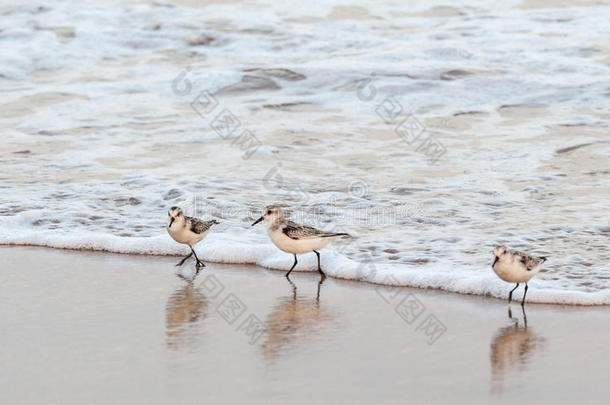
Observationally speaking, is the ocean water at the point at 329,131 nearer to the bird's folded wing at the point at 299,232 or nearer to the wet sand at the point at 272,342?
the bird's folded wing at the point at 299,232

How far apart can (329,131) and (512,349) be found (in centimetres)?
708

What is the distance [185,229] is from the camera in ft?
26.9

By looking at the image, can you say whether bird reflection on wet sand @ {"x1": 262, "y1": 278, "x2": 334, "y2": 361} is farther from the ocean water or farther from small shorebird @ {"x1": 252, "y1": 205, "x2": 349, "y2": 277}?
the ocean water

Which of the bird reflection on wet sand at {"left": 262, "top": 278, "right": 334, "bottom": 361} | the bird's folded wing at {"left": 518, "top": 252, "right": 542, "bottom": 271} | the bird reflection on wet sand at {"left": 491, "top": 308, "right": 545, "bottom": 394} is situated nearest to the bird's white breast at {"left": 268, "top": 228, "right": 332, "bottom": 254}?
the bird reflection on wet sand at {"left": 262, "top": 278, "right": 334, "bottom": 361}

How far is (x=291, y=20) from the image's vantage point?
19562 millimetres

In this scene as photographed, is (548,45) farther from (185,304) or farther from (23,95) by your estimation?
(185,304)

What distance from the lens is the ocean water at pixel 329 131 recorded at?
8.62 m

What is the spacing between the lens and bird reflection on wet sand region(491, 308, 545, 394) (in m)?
5.64

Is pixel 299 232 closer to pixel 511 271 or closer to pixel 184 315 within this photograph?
pixel 184 315

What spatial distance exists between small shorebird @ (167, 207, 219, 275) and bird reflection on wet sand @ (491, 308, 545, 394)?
2682 millimetres

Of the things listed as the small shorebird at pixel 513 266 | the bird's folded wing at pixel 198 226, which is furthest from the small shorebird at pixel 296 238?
the small shorebird at pixel 513 266

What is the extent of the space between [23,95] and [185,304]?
351 inches

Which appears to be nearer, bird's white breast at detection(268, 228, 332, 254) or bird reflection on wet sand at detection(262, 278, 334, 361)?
bird reflection on wet sand at detection(262, 278, 334, 361)

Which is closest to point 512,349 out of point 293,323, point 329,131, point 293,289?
point 293,323
